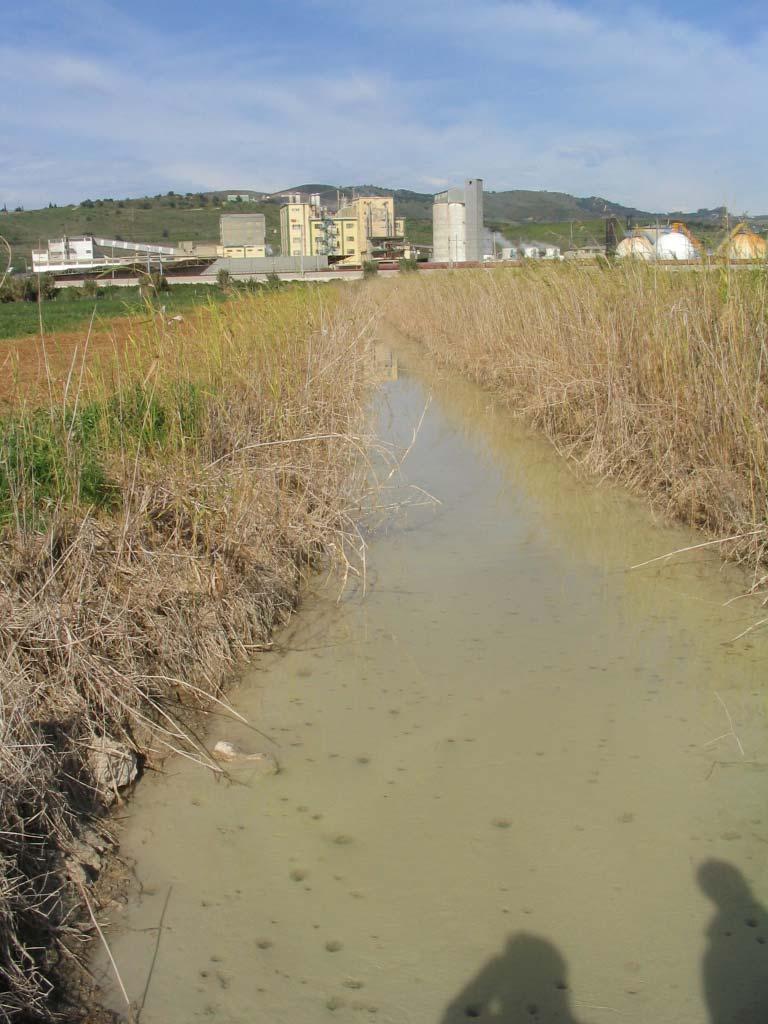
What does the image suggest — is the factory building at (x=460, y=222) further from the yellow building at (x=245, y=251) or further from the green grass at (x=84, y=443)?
the green grass at (x=84, y=443)

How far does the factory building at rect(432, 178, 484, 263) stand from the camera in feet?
140

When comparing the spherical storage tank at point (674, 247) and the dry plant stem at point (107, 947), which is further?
the spherical storage tank at point (674, 247)

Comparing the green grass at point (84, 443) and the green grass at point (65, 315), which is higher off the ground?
the green grass at point (65, 315)

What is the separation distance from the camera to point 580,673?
12.5ft

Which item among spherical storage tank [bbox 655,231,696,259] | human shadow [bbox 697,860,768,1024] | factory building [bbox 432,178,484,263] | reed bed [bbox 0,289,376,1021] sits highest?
factory building [bbox 432,178,484,263]

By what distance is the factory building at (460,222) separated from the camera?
1684 inches

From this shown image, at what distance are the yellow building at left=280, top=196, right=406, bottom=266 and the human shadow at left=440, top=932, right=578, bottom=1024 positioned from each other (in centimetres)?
6595

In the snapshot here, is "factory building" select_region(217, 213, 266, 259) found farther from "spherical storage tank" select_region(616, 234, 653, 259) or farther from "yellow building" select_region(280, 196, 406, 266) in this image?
"spherical storage tank" select_region(616, 234, 653, 259)

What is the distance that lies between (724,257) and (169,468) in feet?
12.0

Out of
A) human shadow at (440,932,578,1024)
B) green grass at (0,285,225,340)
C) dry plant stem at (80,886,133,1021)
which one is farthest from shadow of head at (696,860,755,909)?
green grass at (0,285,225,340)

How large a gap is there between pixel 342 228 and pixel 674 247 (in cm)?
7840

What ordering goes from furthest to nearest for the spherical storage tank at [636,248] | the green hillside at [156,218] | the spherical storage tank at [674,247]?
the green hillside at [156,218]
the spherical storage tank at [636,248]
the spherical storage tank at [674,247]

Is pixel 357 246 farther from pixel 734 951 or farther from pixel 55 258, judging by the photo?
pixel 734 951

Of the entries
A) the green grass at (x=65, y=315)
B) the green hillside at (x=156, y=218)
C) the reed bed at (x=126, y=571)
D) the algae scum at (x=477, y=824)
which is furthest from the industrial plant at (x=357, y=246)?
the green hillside at (x=156, y=218)
